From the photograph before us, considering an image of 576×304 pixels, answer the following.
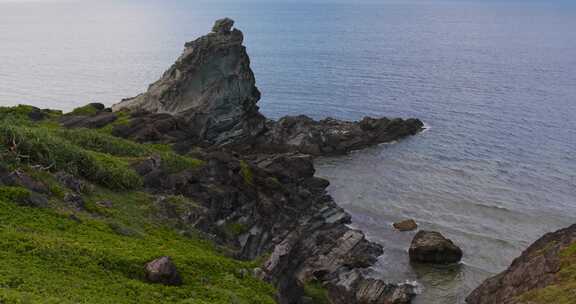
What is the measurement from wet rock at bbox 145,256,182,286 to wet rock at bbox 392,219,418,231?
40.7 meters

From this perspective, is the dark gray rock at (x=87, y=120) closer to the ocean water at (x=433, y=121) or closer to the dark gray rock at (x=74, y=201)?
the dark gray rock at (x=74, y=201)

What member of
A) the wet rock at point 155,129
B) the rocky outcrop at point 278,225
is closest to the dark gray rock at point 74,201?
the rocky outcrop at point 278,225

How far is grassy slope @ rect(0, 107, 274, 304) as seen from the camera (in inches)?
968

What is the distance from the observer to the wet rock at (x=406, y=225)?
211 ft

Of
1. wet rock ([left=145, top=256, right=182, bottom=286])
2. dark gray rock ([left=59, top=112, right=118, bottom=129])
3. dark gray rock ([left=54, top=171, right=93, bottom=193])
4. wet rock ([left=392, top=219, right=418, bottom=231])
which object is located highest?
dark gray rock ([left=54, top=171, right=93, bottom=193])

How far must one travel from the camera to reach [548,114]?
108875mm

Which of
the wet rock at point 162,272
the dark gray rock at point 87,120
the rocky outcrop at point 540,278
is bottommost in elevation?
the rocky outcrop at point 540,278

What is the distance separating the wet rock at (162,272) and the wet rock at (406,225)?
40665 mm

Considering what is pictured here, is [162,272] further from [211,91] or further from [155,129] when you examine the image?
[211,91]

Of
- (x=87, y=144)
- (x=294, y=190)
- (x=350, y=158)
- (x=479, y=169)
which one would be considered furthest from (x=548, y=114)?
(x=87, y=144)

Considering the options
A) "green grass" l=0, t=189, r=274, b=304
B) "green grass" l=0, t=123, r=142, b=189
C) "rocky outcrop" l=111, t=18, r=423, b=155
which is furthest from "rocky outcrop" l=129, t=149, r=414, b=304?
"rocky outcrop" l=111, t=18, r=423, b=155

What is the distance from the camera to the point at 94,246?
94.5ft

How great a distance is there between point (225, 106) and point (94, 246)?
57.3 metres

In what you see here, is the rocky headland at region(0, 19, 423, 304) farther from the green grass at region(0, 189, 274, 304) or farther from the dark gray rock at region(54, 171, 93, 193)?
the green grass at region(0, 189, 274, 304)
